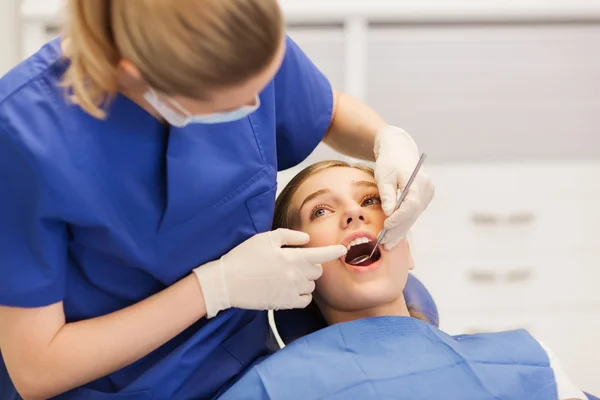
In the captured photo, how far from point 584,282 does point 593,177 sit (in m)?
0.38

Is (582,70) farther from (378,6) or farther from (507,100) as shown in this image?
(378,6)

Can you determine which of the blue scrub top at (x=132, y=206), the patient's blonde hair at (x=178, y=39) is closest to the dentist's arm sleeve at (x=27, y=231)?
the blue scrub top at (x=132, y=206)

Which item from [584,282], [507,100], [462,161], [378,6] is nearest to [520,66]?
[507,100]

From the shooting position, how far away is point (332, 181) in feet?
4.54

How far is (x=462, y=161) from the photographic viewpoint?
7.84 feet

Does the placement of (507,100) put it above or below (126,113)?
below

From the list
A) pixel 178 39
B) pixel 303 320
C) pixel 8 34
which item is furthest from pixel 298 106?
pixel 8 34

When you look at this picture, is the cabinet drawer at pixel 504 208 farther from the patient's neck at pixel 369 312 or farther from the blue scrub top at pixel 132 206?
the blue scrub top at pixel 132 206

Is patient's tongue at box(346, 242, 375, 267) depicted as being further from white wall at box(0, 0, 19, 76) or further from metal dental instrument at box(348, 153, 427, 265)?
white wall at box(0, 0, 19, 76)

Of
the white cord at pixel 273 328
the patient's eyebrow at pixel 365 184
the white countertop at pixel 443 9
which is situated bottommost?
the white cord at pixel 273 328

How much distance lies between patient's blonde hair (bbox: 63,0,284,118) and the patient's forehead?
529 millimetres

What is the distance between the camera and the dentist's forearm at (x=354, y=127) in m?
1.43

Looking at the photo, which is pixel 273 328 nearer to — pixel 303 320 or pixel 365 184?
pixel 303 320

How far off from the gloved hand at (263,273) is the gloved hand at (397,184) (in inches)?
4.6
